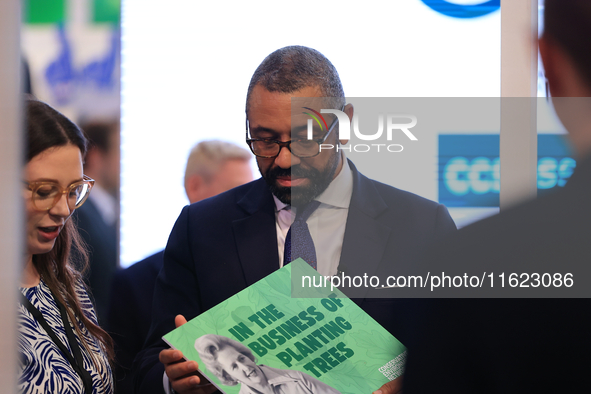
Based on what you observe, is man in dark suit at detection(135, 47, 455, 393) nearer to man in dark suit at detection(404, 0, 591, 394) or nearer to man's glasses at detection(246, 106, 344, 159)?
man's glasses at detection(246, 106, 344, 159)

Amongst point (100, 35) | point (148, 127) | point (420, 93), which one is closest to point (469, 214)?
point (420, 93)

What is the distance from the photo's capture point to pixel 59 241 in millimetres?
1690

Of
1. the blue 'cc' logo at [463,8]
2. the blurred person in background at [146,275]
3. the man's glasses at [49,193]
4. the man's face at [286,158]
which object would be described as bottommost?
the blurred person in background at [146,275]

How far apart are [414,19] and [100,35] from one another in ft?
5.89

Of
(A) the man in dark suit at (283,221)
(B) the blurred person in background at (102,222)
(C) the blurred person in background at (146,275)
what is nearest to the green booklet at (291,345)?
(A) the man in dark suit at (283,221)

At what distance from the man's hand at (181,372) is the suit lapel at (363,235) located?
1.79 feet

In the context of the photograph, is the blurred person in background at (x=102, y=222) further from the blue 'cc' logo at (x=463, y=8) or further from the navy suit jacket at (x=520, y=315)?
the navy suit jacket at (x=520, y=315)

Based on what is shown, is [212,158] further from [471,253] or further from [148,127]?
[471,253]

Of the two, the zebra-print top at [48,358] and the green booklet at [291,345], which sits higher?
the green booklet at [291,345]

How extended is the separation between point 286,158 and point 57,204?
69 cm

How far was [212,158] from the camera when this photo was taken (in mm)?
2564

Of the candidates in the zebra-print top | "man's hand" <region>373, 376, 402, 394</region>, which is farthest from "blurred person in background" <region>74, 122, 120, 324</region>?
"man's hand" <region>373, 376, 402, 394</region>

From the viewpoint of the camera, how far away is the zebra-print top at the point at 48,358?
133 cm

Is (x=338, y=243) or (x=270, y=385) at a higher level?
(x=338, y=243)
